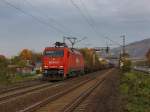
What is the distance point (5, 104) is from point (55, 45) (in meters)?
26.3

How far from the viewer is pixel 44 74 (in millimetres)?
43219

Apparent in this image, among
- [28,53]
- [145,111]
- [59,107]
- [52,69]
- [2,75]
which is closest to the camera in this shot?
Result: [145,111]

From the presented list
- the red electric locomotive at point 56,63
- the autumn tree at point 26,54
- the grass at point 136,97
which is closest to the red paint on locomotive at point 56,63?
the red electric locomotive at point 56,63

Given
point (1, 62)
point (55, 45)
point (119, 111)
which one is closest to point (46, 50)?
point (55, 45)

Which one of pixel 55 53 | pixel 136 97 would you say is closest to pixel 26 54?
pixel 55 53

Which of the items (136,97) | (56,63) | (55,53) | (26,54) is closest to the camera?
(136,97)

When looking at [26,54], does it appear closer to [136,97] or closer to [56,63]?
[56,63]

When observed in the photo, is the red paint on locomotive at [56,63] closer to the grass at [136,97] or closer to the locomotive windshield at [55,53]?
the locomotive windshield at [55,53]

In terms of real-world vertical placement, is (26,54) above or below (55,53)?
above

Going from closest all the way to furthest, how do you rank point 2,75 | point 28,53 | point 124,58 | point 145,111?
point 145,111 → point 2,75 → point 124,58 → point 28,53

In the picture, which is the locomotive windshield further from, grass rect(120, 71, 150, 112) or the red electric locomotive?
grass rect(120, 71, 150, 112)

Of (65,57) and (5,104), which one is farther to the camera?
(65,57)

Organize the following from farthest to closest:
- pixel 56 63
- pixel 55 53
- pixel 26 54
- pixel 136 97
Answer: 1. pixel 26 54
2. pixel 55 53
3. pixel 56 63
4. pixel 136 97

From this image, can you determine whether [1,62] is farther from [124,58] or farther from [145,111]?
[124,58]
